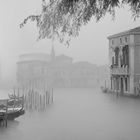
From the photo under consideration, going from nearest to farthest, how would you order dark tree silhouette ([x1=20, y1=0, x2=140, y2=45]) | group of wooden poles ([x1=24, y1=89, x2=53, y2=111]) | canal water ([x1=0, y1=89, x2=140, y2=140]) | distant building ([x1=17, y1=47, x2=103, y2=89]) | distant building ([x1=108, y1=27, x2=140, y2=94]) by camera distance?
1. dark tree silhouette ([x1=20, y1=0, x2=140, y2=45])
2. canal water ([x1=0, y1=89, x2=140, y2=140])
3. group of wooden poles ([x1=24, y1=89, x2=53, y2=111])
4. distant building ([x1=108, y1=27, x2=140, y2=94])
5. distant building ([x1=17, y1=47, x2=103, y2=89])

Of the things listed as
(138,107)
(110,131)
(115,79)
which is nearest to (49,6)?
(110,131)

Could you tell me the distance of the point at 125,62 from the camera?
26.0 m

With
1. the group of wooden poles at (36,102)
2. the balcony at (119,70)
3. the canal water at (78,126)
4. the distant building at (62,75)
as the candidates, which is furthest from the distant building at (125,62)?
the distant building at (62,75)

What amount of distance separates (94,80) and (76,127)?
38.8 meters

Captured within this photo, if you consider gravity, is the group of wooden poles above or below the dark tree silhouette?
below

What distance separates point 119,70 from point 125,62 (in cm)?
110

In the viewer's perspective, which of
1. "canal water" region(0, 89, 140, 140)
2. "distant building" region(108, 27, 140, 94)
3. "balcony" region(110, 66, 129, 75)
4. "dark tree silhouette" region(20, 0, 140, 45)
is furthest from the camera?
"balcony" region(110, 66, 129, 75)

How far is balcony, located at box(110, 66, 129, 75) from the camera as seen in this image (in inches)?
1001

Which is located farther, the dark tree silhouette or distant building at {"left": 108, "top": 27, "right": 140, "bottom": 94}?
distant building at {"left": 108, "top": 27, "right": 140, "bottom": 94}

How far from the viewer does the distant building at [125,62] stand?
24.7 meters

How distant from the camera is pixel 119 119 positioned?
51.4 ft

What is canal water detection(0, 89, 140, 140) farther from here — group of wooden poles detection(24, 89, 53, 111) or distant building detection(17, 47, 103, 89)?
distant building detection(17, 47, 103, 89)

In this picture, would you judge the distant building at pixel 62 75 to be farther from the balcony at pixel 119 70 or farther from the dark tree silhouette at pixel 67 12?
the dark tree silhouette at pixel 67 12

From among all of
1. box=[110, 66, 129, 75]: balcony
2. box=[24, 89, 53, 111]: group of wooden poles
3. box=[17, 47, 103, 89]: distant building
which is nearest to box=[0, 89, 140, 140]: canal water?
box=[24, 89, 53, 111]: group of wooden poles
